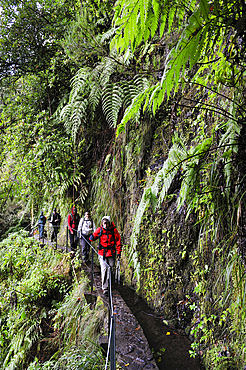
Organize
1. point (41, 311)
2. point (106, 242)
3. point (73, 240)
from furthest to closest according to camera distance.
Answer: point (73, 240) → point (41, 311) → point (106, 242)

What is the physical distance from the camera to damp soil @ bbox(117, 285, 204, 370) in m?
3.13

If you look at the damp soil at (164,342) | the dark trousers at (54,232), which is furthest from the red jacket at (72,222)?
the damp soil at (164,342)

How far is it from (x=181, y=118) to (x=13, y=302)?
6283mm

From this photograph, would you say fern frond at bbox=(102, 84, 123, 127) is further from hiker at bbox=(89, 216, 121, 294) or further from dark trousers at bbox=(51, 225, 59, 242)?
dark trousers at bbox=(51, 225, 59, 242)

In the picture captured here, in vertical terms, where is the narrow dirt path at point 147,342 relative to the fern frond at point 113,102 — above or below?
below

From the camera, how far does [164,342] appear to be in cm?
359

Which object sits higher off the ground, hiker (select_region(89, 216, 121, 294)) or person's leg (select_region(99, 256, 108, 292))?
hiker (select_region(89, 216, 121, 294))

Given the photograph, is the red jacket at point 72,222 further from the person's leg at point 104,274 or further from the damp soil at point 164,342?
the damp soil at point 164,342

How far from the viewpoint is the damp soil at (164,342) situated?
3133 millimetres

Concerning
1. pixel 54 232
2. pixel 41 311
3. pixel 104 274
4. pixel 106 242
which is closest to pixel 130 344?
pixel 104 274

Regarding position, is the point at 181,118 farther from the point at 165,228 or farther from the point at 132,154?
the point at 165,228

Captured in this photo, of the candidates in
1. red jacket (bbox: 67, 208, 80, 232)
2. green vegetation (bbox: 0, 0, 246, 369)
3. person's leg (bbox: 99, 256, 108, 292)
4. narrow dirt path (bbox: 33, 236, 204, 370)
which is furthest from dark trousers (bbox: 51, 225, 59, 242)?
narrow dirt path (bbox: 33, 236, 204, 370)

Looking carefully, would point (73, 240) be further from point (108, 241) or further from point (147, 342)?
point (147, 342)

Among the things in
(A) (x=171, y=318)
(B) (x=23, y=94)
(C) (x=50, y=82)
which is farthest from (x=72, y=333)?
(B) (x=23, y=94)
